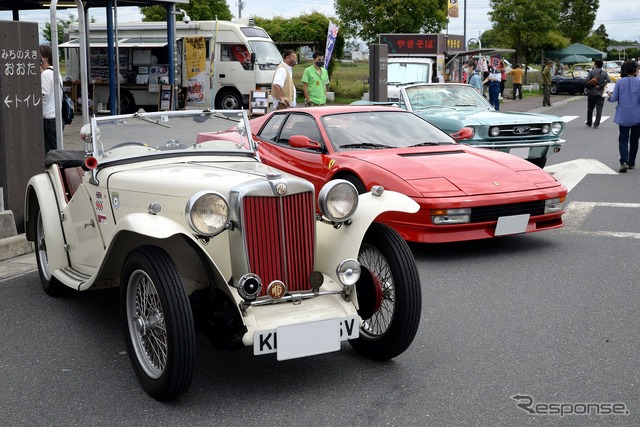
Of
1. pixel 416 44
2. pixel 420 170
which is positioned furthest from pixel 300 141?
pixel 416 44

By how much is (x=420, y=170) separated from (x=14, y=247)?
3.93 meters

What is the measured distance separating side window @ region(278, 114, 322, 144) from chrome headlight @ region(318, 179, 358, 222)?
384 cm

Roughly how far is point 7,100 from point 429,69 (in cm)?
1439

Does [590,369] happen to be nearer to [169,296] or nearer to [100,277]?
[169,296]

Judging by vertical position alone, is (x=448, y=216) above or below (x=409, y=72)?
below

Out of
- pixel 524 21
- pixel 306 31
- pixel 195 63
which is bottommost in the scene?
pixel 195 63

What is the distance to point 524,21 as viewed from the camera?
50688mm

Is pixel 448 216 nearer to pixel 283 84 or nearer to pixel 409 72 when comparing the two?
pixel 283 84

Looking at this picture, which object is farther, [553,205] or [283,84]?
[283,84]

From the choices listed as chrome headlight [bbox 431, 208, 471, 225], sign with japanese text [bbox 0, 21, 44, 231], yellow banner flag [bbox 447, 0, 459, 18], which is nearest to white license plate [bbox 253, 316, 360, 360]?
chrome headlight [bbox 431, 208, 471, 225]

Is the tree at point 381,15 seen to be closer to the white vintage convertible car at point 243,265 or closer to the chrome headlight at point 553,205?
the chrome headlight at point 553,205

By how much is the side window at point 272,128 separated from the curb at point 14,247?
2861 millimetres

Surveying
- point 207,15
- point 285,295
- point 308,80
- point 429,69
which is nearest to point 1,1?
point 308,80

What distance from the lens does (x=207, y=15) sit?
4988 cm
